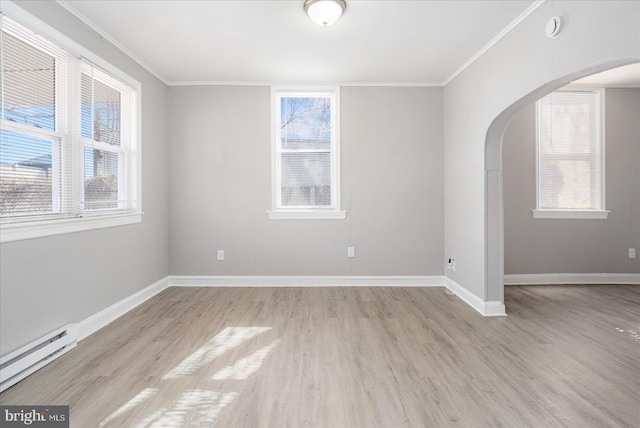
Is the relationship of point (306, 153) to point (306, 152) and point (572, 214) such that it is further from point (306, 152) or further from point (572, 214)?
point (572, 214)

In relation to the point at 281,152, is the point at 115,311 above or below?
below

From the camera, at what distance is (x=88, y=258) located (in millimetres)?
2863

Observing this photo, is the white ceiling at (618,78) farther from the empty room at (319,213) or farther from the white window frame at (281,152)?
the white window frame at (281,152)

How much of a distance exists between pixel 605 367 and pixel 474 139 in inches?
90.9

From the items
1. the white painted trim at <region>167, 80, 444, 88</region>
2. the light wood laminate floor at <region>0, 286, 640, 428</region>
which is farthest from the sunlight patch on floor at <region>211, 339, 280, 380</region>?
the white painted trim at <region>167, 80, 444, 88</region>

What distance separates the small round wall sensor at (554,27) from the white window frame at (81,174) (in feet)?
12.2

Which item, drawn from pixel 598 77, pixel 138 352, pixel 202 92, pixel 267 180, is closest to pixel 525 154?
pixel 598 77

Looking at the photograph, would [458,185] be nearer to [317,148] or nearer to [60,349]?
[317,148]

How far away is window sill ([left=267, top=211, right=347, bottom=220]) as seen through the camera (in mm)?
4422

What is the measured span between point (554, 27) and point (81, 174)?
12.8ft

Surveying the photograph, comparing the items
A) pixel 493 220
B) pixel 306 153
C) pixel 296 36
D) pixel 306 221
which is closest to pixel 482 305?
pixel 493 220

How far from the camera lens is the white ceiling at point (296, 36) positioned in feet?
8.75

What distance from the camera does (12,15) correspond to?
213 cm

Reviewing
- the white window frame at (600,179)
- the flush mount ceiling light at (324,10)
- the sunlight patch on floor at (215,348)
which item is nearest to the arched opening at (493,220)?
the white window frame at (600,179)
